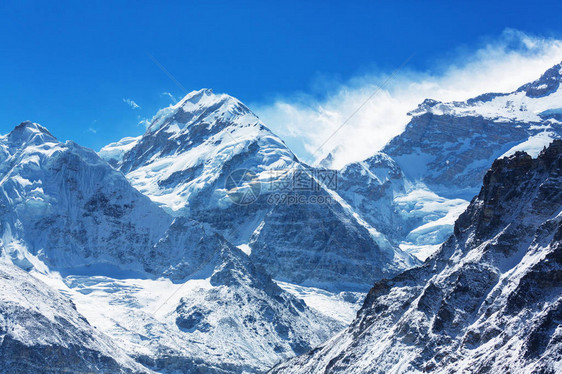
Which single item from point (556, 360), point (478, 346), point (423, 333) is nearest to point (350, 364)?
point (423, 333)

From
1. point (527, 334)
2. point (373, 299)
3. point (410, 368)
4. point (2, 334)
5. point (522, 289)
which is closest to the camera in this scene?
point (527, 334)

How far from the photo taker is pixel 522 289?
113750mm

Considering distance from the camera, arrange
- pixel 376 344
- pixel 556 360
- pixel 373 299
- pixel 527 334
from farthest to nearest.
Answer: pixel 373 299 → pixel 376 344 → pixel 527 334 → pixel 556 360

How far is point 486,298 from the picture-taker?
12244 cm

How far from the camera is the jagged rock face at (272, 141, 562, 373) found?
354 ft

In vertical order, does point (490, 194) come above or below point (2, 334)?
above

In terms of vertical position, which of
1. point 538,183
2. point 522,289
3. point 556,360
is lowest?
point 556,360

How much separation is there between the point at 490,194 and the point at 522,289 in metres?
31.6

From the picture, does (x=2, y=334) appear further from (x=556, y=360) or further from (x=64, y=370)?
(x=556, y=360)

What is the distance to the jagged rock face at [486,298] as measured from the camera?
107750 mm

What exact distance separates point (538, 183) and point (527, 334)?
117 feet

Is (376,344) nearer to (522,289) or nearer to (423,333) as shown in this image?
(423,333)

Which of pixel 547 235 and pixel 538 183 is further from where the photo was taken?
pixel 538 183

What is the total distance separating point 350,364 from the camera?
467 ft
